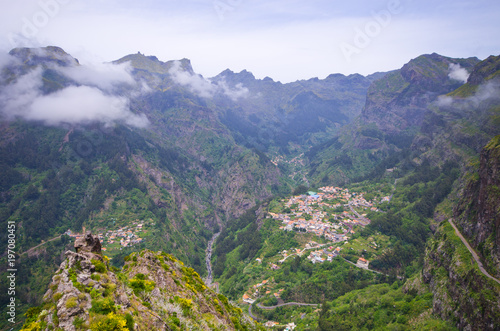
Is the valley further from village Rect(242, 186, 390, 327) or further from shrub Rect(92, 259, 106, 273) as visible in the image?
village Rect(242, 186, 390, 327)

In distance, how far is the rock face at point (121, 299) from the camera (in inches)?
665

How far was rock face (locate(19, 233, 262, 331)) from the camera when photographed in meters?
16.9

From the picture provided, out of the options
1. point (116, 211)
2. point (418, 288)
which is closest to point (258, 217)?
point (116, 211)

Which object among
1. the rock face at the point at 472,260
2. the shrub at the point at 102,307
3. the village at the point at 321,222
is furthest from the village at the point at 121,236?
the rock face at the point at 472,260

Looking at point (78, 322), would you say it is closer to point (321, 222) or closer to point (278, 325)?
point (278, 325)

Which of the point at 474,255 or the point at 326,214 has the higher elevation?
the point at 474,255

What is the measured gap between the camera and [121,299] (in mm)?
20797

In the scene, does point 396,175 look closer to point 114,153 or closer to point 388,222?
point 388,222

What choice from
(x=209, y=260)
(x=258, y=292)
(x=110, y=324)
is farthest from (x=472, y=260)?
(x=209, y=260)

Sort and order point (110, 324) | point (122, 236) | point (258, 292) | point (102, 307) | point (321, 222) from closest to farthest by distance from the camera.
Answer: point (110, 324) < point (102, 307) < point (258, 292) < point (122, 236) < point (321, 222)

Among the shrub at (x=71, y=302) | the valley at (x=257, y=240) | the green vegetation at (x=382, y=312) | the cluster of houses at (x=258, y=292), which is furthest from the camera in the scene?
the cluster of houses at (x=258, y=292)

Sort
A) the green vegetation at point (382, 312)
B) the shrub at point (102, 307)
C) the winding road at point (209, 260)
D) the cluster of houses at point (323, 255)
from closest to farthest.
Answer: the shrub at point (102, 307)
the green vegetation at point (382, 312)
the cluster of houses at point (323, 255)
the winding road at point (209, 260)

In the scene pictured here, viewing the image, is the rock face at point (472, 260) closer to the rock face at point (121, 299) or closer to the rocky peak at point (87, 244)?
the rock face at point (121, 299)

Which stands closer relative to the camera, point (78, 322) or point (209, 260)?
point (78, 322)
